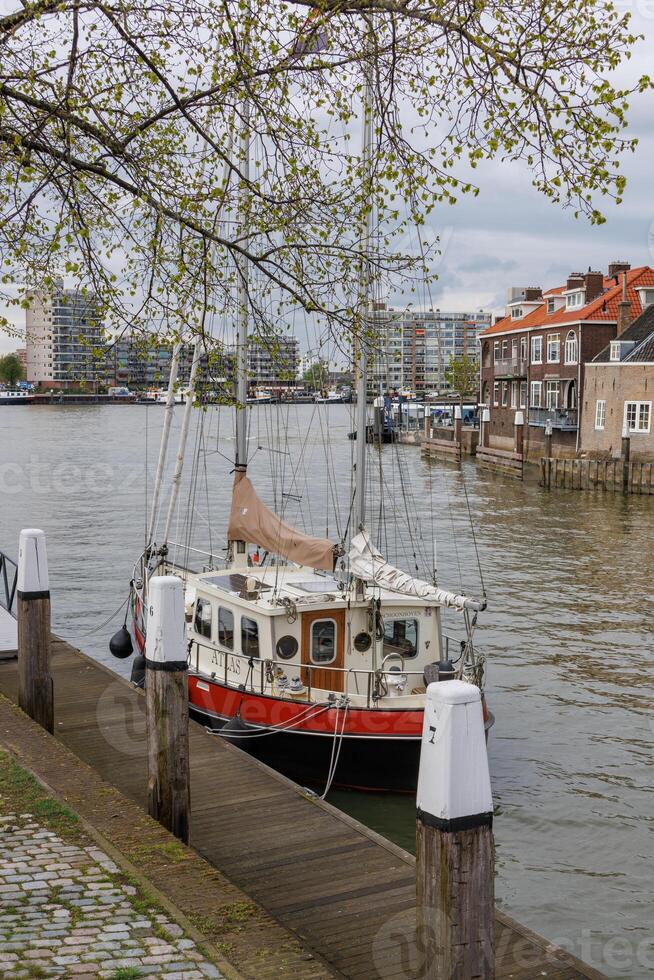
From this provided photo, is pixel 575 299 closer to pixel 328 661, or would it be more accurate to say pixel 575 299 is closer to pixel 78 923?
pixel 328 661

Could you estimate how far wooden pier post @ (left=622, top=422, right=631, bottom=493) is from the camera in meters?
53.9

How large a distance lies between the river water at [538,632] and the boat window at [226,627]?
2716mm

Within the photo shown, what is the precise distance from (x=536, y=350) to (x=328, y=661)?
6155 cm

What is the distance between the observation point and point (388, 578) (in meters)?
15.9

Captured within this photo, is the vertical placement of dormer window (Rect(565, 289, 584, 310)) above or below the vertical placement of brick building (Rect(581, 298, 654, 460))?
above

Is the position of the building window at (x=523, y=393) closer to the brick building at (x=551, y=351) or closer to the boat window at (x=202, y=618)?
the brick building at (x=551, y=351)

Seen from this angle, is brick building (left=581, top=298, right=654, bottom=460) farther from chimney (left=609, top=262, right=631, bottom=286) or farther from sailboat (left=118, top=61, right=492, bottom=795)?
sailboat (left=118, top=61, right=492, bottom=795)

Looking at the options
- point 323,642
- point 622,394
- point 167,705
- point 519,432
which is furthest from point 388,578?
point 519,432

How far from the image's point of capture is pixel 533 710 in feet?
66.6

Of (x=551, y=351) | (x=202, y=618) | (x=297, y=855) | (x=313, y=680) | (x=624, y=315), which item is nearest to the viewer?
(x=297, y=855)

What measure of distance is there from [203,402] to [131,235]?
2.88 metres

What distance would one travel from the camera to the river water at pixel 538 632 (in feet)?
44.5

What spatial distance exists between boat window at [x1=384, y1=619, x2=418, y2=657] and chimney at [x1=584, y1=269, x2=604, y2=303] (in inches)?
2252

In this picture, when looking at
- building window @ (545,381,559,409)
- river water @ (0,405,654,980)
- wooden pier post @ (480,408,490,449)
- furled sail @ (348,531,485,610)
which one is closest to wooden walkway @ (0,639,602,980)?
river water @ (0,405,654,980)
